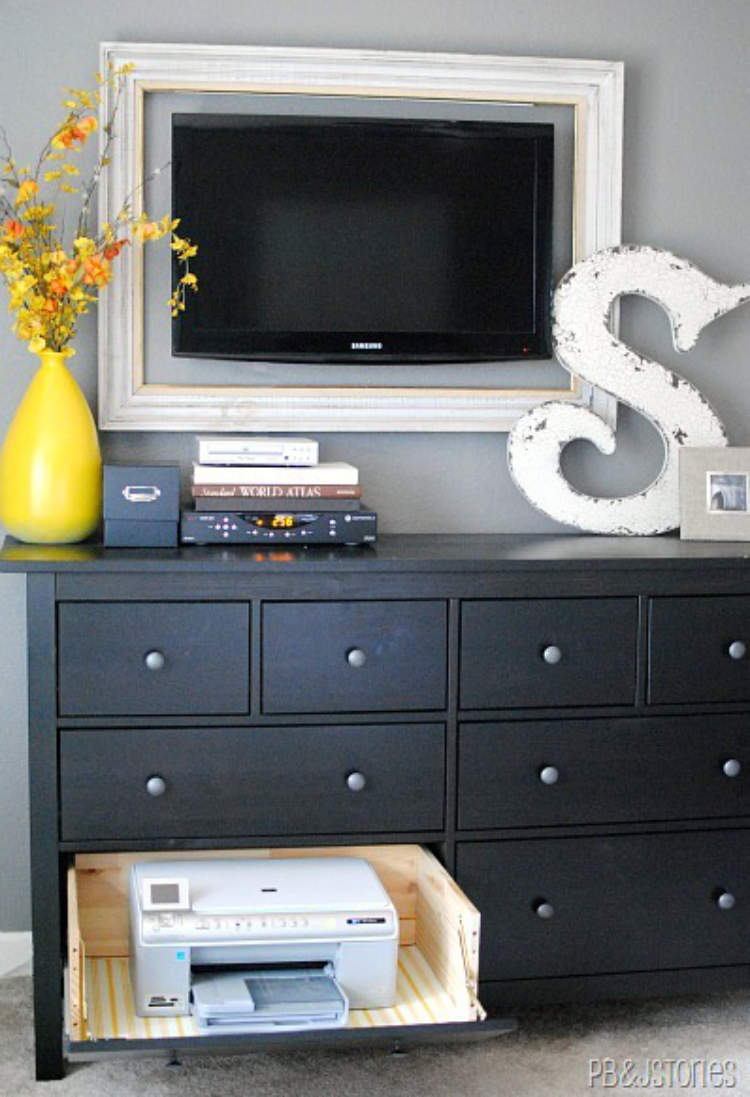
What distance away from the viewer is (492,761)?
2674mm

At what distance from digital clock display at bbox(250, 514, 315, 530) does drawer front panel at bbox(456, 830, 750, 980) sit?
0.65 m

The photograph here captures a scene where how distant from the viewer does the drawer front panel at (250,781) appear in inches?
101

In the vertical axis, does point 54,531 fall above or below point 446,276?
below

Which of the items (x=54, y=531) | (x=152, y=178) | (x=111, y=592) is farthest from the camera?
(x=152, y=178)

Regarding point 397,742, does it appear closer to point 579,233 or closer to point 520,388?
point 520,388

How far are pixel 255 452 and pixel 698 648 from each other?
0.89m

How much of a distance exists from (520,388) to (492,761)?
838mm

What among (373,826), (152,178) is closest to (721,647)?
(373,826)

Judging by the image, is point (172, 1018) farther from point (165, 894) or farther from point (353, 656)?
point (353, 656)

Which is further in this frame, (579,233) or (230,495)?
(579,233)

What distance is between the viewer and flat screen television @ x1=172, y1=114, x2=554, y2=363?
2.92m

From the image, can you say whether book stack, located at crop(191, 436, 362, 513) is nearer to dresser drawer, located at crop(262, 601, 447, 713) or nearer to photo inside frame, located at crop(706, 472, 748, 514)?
dresser drawer, located at crop(262, 601, 447, 713)

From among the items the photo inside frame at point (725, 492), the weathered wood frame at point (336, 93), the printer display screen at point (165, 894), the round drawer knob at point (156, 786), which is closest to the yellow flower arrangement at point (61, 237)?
the weathered wood frame at point (336, 93)

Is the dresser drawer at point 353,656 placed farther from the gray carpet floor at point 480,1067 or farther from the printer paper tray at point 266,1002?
the gray carpet floor at point 480,1067
